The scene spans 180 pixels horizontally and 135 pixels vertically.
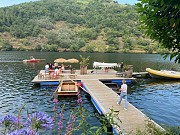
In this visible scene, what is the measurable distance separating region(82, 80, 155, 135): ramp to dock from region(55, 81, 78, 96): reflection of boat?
52.4 inches

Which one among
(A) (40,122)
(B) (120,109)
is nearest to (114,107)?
(B) (120,109)

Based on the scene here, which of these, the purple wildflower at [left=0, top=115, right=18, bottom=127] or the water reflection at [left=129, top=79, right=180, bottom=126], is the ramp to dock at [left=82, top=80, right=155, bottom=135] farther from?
the purple wildflower at [left=0, top=115, right=18, bottom=127]

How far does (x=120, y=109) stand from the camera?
15.0 metres

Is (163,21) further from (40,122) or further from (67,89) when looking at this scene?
(67,89)

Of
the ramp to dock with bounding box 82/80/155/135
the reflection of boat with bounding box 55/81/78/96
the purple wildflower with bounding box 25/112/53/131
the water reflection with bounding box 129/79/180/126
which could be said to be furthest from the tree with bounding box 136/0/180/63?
the reflection of boat with bounding box 55/81/78/96

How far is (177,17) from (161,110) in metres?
15.2

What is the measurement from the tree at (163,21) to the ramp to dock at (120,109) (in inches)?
142

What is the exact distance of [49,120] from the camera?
239 centimetres

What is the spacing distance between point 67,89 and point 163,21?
19.4 m

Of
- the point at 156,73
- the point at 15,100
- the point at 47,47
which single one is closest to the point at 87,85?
the point at 15,100

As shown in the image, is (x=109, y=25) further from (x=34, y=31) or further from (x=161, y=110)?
(x=161, y=110)

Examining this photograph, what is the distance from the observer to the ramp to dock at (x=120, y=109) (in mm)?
11477

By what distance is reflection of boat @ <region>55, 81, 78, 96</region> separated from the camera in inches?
843

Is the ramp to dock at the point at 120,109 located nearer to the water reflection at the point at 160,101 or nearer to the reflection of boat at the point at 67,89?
the reflection of boat at the point at 67,89
